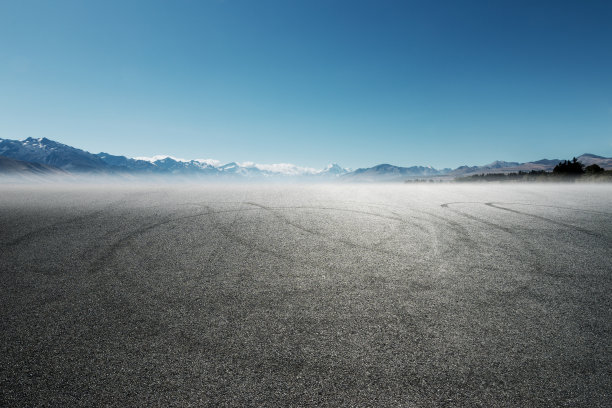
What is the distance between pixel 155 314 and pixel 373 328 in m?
2.90

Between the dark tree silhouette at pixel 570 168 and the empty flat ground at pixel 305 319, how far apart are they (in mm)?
60116

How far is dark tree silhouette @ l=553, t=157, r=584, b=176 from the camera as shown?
52.1 m

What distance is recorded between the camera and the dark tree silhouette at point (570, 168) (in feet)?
171

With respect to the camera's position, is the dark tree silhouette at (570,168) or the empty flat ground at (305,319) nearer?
the empty flat ground at (305,319)

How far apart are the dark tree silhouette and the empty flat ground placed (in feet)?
197

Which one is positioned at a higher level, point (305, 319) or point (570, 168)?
point (570, 168)

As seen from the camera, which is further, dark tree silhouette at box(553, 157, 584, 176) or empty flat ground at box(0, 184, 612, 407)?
dark tree silhouette at box(553, 157, 584, 176)

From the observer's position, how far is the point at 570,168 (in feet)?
175

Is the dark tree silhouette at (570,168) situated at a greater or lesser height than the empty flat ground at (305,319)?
greater

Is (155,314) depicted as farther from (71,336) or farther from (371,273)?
(371,273)

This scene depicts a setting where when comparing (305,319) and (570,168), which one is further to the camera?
(570,168)

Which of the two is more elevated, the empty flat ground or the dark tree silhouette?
the dark tree silhouette

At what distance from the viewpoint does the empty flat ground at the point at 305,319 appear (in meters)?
2.70

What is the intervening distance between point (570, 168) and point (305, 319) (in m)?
69.9
